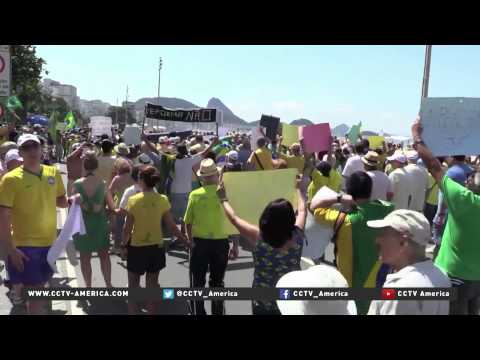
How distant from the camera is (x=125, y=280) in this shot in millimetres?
6250

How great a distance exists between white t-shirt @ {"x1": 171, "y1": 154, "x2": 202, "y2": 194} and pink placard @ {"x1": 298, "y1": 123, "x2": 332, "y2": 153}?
317 cm

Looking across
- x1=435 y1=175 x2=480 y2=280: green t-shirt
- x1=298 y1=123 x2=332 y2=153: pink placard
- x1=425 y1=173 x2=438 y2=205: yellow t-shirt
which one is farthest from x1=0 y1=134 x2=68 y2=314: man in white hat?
x1=425 y1=173 x2=438 y2=205: yellow t-shirt

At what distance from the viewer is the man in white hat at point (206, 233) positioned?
4668 mm

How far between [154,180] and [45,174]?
39.6 inches

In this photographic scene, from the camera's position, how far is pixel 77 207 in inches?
173

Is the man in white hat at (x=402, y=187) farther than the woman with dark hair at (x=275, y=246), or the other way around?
the man in white hat at (x=402, y=187)

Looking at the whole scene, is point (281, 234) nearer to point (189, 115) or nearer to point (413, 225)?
point (413, 225)

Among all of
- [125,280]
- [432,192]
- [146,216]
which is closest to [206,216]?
[146,216]

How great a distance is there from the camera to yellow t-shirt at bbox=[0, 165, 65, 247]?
154 inches

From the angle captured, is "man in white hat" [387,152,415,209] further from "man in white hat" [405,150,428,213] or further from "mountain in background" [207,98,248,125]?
"mountain in background" [207,98,248,125]

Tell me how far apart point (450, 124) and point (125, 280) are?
454 cm

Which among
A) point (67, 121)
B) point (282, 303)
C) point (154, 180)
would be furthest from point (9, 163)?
point (67, 121)

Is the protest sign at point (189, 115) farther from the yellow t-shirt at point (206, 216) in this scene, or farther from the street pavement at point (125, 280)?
the yellow t-shirt at point (206, 216)

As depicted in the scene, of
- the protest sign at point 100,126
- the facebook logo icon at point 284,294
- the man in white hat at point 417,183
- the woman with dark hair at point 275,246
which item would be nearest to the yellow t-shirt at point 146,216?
the woman with dark hair at point 275,246
